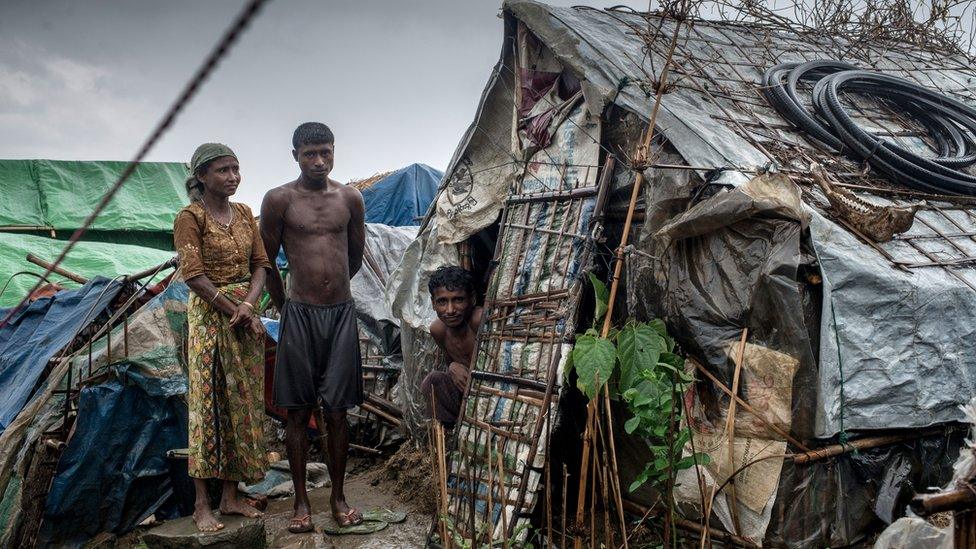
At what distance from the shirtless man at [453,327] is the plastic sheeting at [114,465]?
62.5 inches

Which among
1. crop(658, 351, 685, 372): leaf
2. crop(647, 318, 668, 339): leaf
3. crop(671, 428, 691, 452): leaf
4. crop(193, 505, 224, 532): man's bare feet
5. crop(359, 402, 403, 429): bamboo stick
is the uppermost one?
crop(647, 318, 668, 339): leaf

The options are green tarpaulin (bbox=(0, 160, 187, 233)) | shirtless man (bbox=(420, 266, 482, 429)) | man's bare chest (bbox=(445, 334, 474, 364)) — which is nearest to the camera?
shirtless man (bbox=(420, 266, 482, 429))

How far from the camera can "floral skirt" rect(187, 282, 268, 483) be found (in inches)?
154

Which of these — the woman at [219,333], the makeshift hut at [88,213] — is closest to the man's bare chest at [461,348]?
the woman at [219,333]

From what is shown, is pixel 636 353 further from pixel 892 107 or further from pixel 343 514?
pixel 892 107

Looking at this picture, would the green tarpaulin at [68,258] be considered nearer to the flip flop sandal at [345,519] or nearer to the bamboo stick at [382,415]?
the bamboo stick at [382,415]

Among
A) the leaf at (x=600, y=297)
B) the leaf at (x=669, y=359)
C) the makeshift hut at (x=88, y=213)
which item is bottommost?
the leaf at (x=669, y=359)

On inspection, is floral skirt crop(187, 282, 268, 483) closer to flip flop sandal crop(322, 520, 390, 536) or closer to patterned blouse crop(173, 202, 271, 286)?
patterned blouse crop(173, 202, 271, 286)

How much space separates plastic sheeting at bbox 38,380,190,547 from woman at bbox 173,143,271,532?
65 centimetres

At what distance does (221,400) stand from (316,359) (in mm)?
542

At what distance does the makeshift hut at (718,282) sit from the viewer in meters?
3.21

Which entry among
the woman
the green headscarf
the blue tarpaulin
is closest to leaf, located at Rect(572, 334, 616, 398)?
the woman

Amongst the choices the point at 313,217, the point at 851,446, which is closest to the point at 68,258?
the point at 313,217

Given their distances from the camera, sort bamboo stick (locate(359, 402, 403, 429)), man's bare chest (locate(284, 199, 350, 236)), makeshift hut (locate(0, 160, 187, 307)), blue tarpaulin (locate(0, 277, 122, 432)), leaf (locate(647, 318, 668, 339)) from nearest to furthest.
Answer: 1. leaf (locate(647, 318, 668, 339))
2. man's bare chest (locate(284, 199, 350, 236))
3. blue tarpaulin (locate(0, 277, 122, 432))
4. bamboo stick (locate(359, 402, 403, 429))
5. makeshift hut (locate(0, 160, 187, 307))
